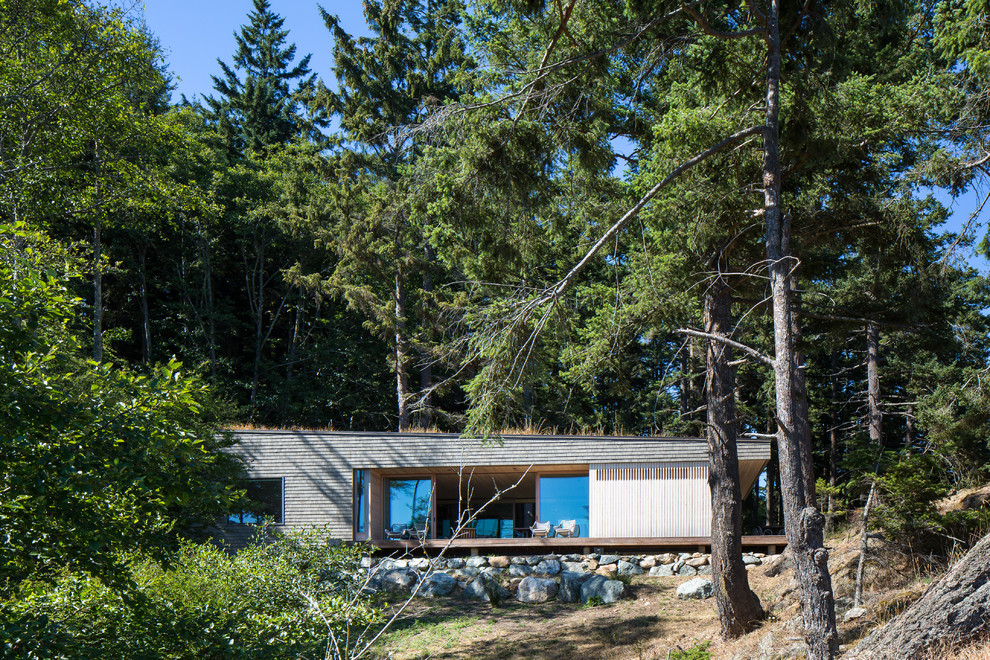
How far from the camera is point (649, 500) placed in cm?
1537

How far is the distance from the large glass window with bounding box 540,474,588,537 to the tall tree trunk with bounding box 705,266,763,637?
6.15 meters

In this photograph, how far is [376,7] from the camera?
78.4ft

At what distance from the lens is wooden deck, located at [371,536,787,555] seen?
14789mm

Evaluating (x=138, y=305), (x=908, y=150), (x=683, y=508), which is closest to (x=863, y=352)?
(x=908, y=150)

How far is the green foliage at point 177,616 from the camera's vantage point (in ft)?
16.6

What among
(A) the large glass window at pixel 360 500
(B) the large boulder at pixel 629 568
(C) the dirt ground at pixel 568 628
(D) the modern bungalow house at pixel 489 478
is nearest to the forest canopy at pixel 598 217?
(D) the modern bungalow house at pixel 489 478

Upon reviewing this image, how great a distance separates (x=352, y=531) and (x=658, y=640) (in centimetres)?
828

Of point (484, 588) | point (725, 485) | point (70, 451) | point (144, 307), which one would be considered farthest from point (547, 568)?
point (144, 307)

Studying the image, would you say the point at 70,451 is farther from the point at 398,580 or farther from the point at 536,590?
the point at 398,580

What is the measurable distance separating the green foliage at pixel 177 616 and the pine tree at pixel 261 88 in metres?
24.7

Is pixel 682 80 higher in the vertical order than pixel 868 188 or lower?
higher

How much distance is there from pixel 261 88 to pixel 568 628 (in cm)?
2774

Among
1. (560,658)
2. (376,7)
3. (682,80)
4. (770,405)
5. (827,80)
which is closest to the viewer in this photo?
(827,80)

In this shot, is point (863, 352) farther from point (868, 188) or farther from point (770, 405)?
point (868, 188)
